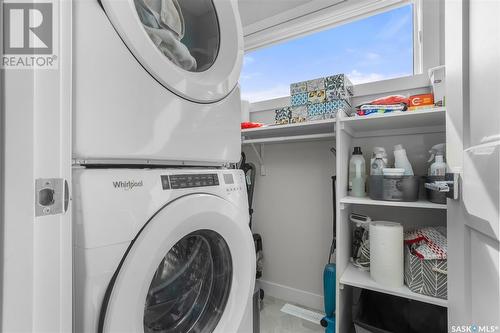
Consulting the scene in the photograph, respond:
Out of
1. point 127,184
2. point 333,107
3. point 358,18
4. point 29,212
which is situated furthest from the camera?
point 358,18

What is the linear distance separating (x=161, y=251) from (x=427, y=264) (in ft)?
4.06

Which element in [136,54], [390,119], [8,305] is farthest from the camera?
[390,119]

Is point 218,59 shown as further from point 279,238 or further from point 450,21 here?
point 279,238

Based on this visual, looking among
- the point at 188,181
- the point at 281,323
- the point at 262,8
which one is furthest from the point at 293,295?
the point at 262,8

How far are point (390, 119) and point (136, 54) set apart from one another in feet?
4.11

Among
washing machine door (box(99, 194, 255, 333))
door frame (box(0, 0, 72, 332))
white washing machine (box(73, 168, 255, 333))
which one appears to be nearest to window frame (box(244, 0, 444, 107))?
white washing machine (box(73, 168, 255, 333))

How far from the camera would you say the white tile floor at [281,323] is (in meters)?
1.60

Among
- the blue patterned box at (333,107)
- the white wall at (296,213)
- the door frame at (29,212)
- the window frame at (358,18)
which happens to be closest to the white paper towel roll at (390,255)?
the white wall at (296,213)

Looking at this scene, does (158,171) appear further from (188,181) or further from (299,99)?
(299,99)

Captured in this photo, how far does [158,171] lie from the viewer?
66 centimetres

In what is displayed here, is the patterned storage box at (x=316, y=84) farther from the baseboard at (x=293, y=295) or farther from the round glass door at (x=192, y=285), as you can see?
the baseboard at (x=293, y=295)

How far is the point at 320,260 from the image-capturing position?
1845mm

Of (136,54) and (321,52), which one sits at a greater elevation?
(321,52)

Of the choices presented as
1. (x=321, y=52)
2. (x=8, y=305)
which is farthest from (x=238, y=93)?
(x=321, y=52)
